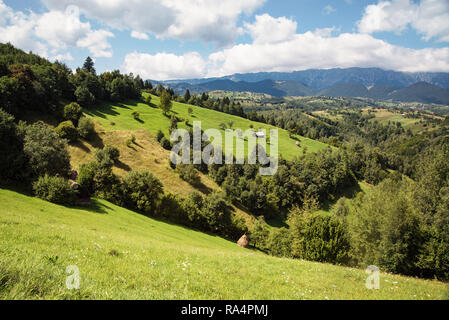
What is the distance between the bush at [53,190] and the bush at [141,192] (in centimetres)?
1287

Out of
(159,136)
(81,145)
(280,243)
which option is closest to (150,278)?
(280,243)

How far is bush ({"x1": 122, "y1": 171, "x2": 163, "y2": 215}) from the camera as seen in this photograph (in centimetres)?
4397

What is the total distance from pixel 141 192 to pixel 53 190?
16.3 meters

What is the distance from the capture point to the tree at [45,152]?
Answer: 34188 millimetres

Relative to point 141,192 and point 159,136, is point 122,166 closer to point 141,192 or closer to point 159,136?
point 141,192

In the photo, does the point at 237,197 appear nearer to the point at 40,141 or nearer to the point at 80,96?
the point at 40,141

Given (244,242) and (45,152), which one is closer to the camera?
(45,152)

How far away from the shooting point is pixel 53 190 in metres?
30.0

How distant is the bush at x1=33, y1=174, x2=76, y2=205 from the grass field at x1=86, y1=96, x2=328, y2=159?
3963 cm

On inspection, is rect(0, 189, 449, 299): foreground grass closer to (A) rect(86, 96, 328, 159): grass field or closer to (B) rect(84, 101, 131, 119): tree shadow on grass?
(A) rect(86, 96, 328, 159): grass field

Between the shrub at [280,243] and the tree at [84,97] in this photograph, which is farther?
the tree at [84,97]

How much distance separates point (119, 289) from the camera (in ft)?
18.4

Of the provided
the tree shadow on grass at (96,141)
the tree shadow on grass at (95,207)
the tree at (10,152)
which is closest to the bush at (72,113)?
the tree shadow on grass at (96,141)

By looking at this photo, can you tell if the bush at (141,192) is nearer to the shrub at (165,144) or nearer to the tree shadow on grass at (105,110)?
the shrub at (165,144)
